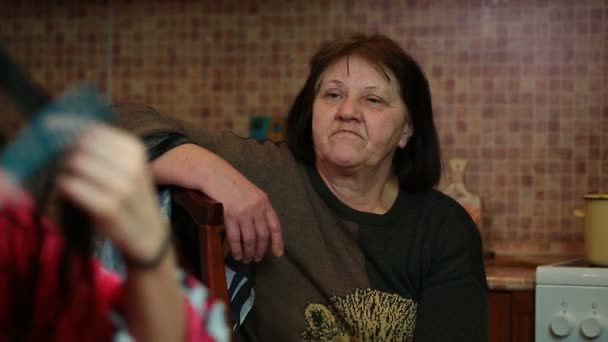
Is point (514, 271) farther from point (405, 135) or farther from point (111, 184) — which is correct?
point (111, 184)

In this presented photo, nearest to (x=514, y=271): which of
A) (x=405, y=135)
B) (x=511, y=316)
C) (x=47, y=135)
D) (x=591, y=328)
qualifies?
(x=511, y=316)

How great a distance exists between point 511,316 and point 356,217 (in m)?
0.56

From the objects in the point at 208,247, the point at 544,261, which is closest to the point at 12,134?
the point at 208,247

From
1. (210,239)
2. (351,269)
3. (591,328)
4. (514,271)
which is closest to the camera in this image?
(210,239)

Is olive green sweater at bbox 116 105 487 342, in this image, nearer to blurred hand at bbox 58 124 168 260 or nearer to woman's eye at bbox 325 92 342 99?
woman's eye at bbox 325 92 342 99

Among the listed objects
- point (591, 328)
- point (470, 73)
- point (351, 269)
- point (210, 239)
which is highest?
point (470, 73)

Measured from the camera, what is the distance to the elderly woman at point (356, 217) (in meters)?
1.36

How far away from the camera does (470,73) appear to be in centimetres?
218

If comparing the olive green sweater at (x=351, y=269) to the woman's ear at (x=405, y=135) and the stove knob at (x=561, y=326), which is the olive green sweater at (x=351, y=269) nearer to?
the woman's ear at (x=405, y=135)

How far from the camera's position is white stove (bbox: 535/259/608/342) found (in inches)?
67.4

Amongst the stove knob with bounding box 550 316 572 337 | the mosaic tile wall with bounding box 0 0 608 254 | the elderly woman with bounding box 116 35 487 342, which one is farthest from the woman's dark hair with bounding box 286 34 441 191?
the mosaic tile wall with bounding box 0 0 608 254

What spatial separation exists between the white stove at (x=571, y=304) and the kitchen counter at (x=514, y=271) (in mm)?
37

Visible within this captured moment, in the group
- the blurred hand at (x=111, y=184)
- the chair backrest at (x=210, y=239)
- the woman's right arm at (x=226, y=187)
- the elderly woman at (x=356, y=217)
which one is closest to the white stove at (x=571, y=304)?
the elderly woman at (x=356, y=217)

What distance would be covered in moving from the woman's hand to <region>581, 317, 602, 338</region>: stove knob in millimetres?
820
